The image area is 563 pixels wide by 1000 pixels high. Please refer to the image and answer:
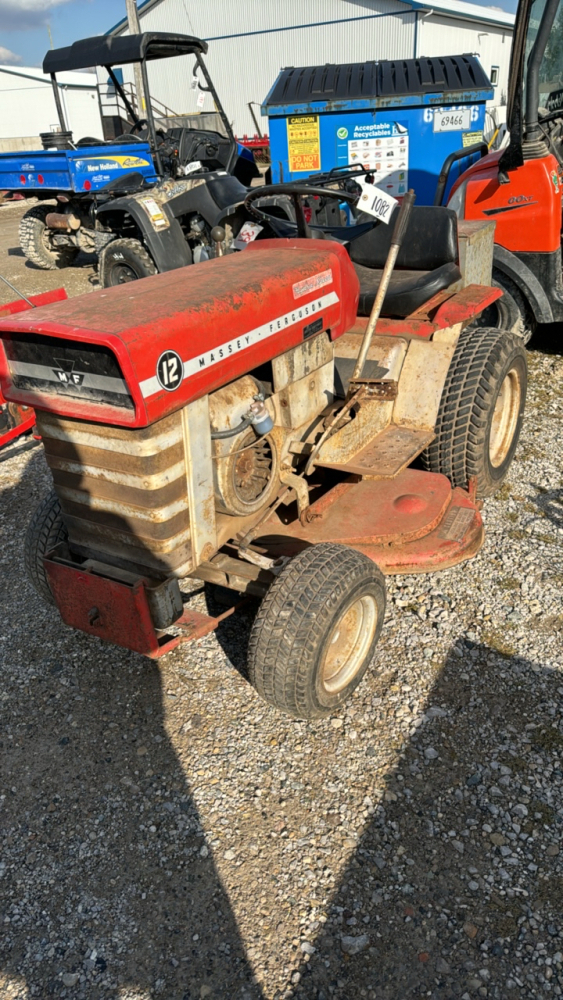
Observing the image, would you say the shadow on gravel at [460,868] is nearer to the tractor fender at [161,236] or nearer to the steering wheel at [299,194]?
the steering wheel at [299,194]

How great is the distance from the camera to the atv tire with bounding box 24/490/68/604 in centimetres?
253

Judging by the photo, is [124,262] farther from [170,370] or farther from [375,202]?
[170,370]

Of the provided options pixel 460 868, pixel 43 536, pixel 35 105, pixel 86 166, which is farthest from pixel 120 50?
pixel 35 105

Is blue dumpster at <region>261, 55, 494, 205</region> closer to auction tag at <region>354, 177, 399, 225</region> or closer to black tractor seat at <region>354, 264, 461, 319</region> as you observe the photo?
black tractor seat at <region>354, 264, 461, 319</region>

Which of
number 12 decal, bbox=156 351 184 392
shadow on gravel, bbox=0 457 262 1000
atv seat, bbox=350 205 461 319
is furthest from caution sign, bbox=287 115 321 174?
number 12 decal, bbox=156 351 184 392

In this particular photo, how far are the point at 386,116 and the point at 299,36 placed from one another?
50.9 feet

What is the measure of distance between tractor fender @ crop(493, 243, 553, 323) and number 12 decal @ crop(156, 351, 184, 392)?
11.1 ft

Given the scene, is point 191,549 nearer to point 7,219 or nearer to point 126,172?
point 126,172

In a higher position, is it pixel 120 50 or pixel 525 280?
pixel 120 50

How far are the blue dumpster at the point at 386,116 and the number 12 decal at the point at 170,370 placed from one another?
22.4 ft

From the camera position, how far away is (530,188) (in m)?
4.41

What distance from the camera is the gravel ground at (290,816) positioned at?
5.71 ft

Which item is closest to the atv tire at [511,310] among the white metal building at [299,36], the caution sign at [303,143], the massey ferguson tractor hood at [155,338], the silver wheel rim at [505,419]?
the silver wheel rim at [505,419]

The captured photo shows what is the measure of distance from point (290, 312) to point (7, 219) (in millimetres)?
14830
